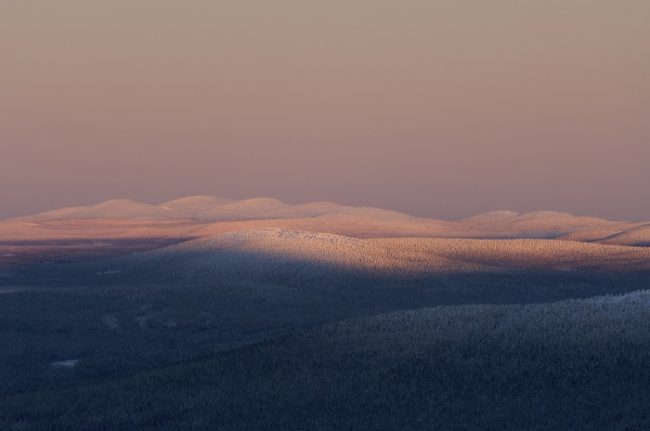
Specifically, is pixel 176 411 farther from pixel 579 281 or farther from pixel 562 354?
pixel 579 281

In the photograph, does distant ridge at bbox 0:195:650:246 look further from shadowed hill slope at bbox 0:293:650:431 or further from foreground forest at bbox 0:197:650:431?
shadowed hill slope at bbox 0:293:650:431

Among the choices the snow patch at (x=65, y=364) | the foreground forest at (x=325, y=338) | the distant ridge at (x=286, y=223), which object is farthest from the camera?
the distant ridge at (x=286, y=223)

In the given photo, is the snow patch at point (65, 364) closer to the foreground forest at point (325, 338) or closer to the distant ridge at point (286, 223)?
the foreground forest at point (325, 338)

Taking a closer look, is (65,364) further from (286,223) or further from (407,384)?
(286,223)

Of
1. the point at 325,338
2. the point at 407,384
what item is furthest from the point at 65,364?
the point at 407,384

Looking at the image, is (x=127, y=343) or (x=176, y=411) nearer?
(x=176, y=411)

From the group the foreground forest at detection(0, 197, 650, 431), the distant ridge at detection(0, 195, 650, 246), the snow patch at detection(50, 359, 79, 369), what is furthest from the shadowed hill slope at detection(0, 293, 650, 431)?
the distant ridge at detection(0, 195, 650, 246)

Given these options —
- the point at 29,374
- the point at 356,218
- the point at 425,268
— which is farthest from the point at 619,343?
the point at 356,218

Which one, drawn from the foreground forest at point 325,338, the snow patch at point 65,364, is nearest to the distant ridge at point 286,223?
the foreground forest at point 325,338

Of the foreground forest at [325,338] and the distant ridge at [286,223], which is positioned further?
the distant ridge at [286,223]
